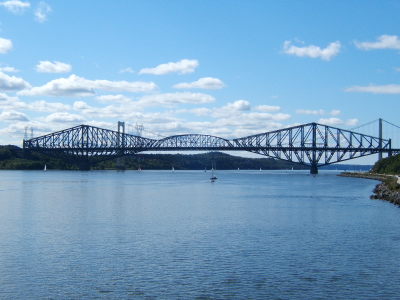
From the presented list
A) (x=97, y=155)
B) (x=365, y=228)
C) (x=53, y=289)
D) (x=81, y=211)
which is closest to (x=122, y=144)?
(x=97, y=155)

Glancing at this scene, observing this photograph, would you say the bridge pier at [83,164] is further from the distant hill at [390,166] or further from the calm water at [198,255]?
the calm water at [198,255]

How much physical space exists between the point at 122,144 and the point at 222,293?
544 ft

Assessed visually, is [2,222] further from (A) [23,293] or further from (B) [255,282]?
(B) [255,282]

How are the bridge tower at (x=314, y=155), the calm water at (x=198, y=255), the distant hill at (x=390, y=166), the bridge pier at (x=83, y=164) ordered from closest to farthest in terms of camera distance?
the calm water at (x=198, y=255) → the distant hill at (x=390, y=166) → the bridge tower at (x=314, y=155) → the bridge pier at (x=83, y=164)

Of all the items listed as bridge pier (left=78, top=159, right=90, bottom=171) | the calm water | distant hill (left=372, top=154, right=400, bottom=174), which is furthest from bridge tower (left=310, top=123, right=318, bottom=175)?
the calm water

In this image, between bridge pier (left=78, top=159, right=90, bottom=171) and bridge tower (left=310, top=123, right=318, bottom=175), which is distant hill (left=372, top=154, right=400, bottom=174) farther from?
bridge pier (left=78, top=159, right=90, bottom=171)

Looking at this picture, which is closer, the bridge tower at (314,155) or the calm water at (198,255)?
the calm water at (198,255)

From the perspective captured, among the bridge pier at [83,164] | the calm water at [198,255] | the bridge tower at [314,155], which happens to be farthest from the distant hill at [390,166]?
the bridge pier at [83,164]

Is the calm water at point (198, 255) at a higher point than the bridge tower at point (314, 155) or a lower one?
lower

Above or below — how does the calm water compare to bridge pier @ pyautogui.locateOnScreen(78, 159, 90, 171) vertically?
below

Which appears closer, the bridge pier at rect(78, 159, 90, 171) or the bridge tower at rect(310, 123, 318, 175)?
the bridge tower at rect(310, 123, 318, 175)

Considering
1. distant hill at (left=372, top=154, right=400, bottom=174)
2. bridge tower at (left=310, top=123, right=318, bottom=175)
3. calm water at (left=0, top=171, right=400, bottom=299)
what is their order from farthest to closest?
bridge tower at (left=310, top=123, right=318, bottom=175) → distant hill at (left=372, top=154, right=400, bottom=174) → calm water at (left=0, top=171, right=400, bottom=299)

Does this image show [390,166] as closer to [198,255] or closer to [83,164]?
[198,255]

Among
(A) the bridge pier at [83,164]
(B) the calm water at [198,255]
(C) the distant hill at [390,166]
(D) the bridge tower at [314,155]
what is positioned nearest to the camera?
(B) the calm water at [198,255]
